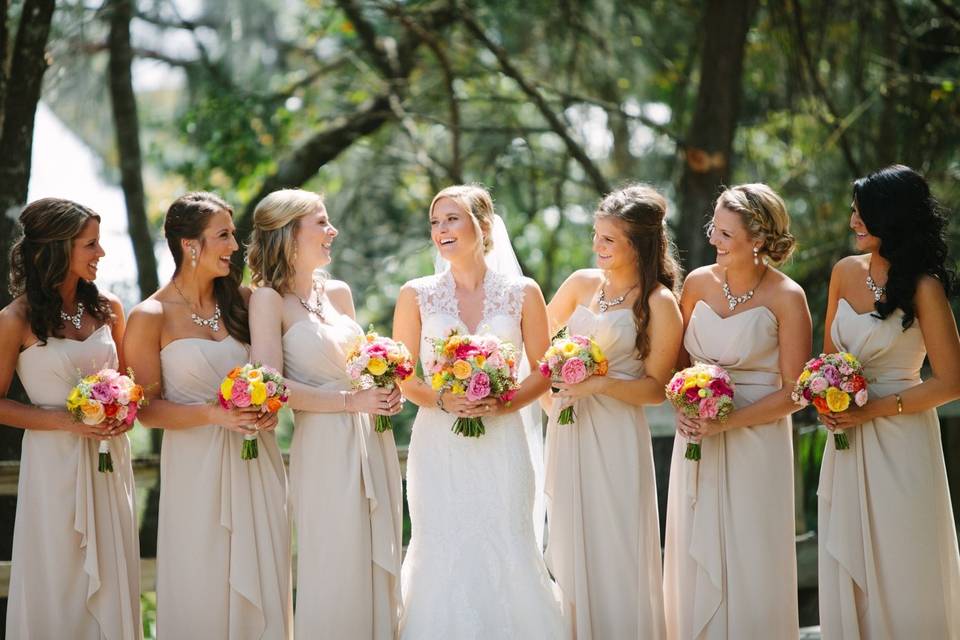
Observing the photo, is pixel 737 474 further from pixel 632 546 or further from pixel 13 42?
pixel 13 42

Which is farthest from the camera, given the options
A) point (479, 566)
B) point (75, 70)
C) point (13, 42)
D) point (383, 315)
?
point (383, 315)

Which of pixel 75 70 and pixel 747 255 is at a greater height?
pixel 75 70

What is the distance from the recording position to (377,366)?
550 cm

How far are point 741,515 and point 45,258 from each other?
3824 mm

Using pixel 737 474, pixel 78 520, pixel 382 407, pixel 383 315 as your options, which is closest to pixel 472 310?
pixel 382 407

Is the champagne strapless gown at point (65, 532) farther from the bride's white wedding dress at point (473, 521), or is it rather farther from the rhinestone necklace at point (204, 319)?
the bride's white wedding dress at point (473, 521)

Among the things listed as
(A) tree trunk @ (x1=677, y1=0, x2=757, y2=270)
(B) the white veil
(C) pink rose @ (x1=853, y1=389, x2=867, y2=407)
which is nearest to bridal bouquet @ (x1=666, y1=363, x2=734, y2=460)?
(C) pink rose @ (x1=853, y1=389, x2=867, y2=407)

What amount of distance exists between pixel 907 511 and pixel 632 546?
1.39 metres

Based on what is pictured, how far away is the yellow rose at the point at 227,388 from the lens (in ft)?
17.5

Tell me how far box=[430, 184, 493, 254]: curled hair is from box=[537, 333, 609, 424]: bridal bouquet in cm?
86

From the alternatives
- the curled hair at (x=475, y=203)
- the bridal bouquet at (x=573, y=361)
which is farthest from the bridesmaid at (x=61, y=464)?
the bridal bouquet at (x=573, y=361)

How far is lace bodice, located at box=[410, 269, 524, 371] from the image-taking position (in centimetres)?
607

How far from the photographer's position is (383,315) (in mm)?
12602

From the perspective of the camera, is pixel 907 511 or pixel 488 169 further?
pixel 488 169
